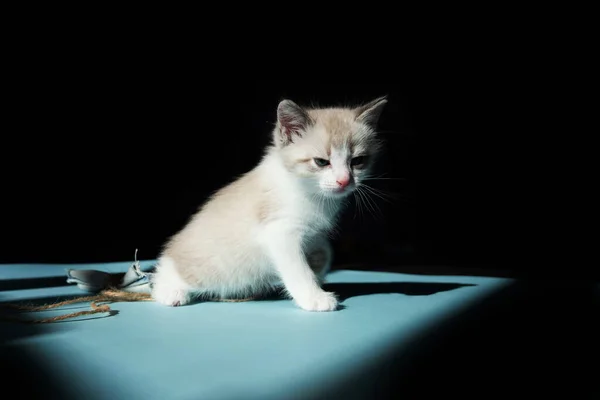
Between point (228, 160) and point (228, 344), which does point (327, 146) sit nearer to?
point (228, 344)

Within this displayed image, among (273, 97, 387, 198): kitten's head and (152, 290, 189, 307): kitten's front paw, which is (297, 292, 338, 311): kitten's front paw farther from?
(152, 290, 189, 307): kitten's front paw

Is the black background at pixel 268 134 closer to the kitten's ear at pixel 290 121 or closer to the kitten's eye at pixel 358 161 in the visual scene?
the kitten's eye at pixel 358 161

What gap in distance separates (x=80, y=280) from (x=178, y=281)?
477mm

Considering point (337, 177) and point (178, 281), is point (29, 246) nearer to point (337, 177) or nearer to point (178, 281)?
point (178, 281)

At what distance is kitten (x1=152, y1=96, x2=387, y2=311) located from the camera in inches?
65.4

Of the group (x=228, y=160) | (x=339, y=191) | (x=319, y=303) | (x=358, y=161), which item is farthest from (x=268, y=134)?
(x=319, y=303)

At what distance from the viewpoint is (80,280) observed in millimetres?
1978

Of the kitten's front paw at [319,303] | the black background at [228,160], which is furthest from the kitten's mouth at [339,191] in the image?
the black background at [228,160]

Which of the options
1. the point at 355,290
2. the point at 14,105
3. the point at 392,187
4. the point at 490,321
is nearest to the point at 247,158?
the point at 392,187

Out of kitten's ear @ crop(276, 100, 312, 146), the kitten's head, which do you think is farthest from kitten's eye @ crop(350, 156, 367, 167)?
kitten's ear @ crop(276, 100, 312, 146)

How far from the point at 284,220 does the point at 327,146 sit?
32 cm

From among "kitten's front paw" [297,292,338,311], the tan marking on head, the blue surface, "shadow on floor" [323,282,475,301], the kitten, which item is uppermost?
the tan marking on head

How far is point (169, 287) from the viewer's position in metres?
1.82

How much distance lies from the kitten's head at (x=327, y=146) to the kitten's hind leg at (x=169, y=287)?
0.62 metres
